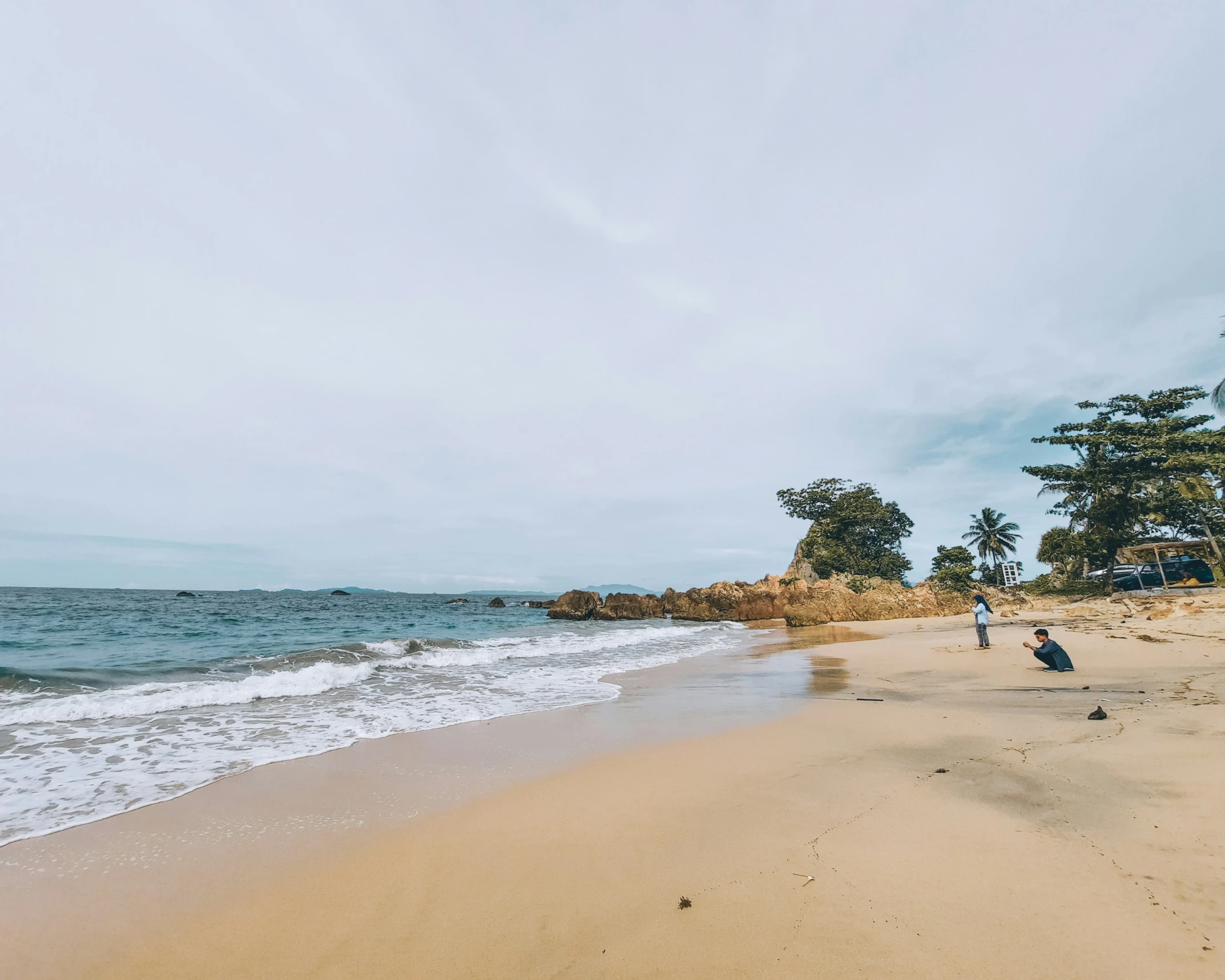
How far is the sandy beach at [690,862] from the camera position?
2736 mm

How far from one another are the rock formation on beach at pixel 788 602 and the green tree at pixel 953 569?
260 cm

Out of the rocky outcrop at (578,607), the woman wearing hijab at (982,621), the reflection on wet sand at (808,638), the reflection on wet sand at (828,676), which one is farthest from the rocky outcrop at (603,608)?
the woman wearing hijab at (982,621)

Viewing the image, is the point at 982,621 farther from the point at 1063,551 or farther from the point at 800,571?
the point at 800,571

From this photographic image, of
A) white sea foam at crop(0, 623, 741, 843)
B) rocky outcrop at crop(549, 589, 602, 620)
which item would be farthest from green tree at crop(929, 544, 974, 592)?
white sea foam at crop(0, 623, 741, 843)

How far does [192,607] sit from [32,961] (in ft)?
181

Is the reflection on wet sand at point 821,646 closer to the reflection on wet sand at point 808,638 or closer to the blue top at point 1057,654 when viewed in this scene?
the reflection on wet sand at point 808,638

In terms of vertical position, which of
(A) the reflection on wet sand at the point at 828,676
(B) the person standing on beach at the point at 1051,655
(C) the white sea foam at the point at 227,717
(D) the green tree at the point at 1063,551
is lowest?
(C) the white sea foam at the point at 227,717

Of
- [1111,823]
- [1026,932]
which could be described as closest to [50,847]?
[1026,932]

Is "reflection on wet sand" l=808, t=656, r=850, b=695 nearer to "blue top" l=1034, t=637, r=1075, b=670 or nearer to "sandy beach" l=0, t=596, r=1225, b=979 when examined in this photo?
"sandy beach" l=0, t=596, r=1225, b=979

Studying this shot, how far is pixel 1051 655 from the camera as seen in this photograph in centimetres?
968

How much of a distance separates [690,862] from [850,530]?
4629cm

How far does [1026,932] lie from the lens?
2.66 metres

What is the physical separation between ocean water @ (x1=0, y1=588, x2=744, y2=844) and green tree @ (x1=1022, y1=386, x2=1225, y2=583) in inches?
711

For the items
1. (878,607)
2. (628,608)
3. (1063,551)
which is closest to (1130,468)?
(1063,551)
